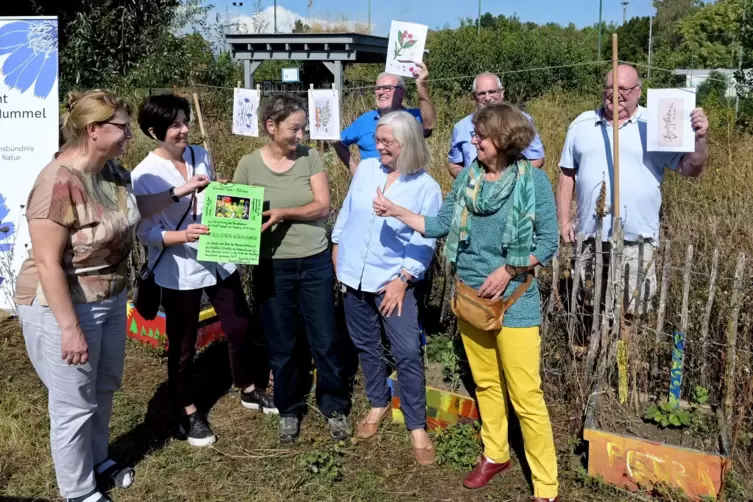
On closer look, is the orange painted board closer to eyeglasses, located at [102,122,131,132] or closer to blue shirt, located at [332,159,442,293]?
blue shirt, located at [332,159,442,293]

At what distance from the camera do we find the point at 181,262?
10.8 ft

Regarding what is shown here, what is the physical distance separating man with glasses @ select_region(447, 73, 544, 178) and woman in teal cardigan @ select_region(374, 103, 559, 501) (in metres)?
1.25

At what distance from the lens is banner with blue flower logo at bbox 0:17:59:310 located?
5305 mm

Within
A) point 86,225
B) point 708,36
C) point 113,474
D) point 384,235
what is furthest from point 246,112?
point 708,36

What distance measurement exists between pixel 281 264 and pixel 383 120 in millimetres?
925

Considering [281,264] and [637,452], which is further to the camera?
[281,264]

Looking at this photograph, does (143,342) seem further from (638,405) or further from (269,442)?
(638,405)

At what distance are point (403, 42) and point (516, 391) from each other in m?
2.55

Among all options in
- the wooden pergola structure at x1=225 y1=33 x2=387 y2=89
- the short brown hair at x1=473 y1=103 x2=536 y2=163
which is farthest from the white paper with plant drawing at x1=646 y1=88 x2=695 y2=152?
the wooden pergola structure at x1=225 y1=33 x2=387 y2=89

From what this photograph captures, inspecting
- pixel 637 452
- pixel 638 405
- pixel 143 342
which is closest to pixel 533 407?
pixel 637 452

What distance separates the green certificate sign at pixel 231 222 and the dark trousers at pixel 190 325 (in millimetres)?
354

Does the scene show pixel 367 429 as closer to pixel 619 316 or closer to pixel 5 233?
pixel 619 316

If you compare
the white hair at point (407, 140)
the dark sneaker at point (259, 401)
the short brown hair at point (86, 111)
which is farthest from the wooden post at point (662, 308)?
the short brown hair at point (86, 111)

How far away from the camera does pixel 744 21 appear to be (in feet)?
27.1
